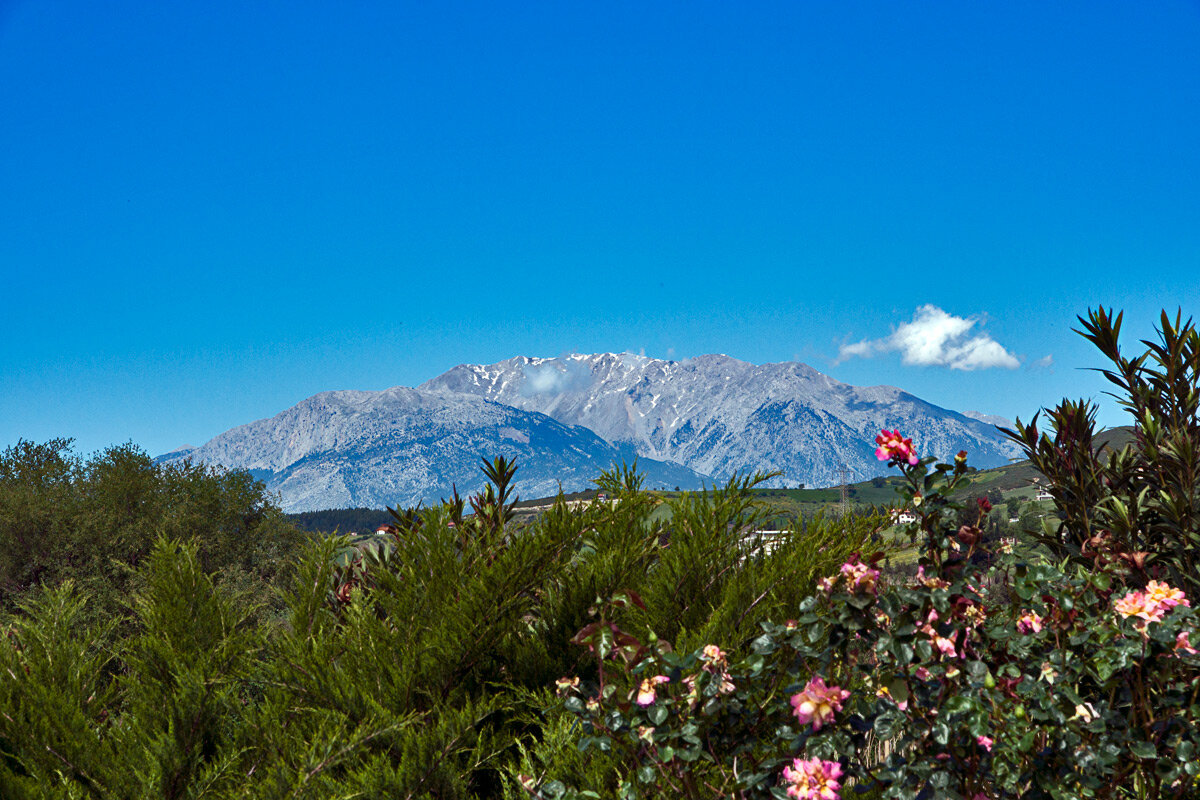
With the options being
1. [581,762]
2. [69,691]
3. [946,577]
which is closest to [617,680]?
[581,762]

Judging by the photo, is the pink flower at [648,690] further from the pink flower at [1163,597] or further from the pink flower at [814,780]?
the pink flower at [1163,597]

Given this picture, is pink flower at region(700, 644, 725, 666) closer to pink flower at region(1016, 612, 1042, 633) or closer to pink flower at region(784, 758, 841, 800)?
pink flower at region(784, 758, 841, 800)

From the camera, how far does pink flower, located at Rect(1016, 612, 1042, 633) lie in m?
2.01

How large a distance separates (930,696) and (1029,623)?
0.58 m

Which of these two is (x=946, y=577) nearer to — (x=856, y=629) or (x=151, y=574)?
(x=856, y=629)

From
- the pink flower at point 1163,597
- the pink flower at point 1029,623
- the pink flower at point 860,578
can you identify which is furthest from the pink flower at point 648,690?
the pink flower at point 1163,597

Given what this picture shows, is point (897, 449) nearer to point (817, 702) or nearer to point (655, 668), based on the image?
point (817, 702)

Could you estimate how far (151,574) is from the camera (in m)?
2.78

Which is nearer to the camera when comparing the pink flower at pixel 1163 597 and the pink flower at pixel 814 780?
the pink flower at pixel 814 780

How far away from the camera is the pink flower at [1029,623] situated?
2.01 meters

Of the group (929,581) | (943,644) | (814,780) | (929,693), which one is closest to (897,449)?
(929,581)

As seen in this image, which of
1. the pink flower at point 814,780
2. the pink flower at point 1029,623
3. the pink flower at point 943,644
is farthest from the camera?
the pink flower at point 1029,623

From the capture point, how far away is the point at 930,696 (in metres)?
1.71

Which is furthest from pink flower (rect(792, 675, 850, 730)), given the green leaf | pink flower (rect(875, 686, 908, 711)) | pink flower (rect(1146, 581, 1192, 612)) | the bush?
pink flower (rect(1146, 581, 1192, 612))
